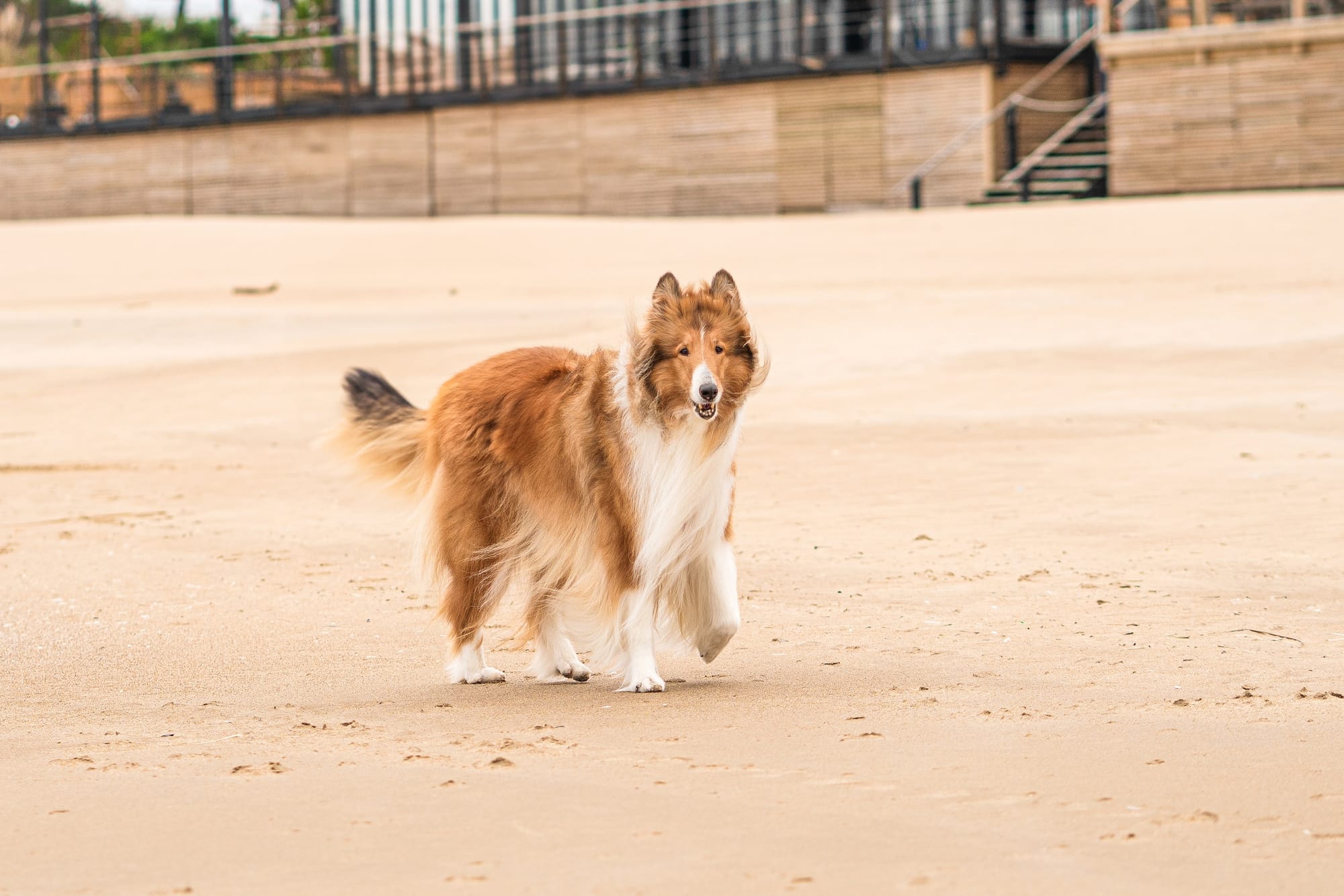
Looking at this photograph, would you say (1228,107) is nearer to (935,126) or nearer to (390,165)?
(935,126)

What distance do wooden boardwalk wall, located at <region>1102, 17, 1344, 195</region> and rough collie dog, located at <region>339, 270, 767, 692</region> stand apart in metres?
23.6

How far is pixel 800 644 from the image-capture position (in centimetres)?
710

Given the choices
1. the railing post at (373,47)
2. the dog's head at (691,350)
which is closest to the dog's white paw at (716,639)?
the dog's head at (691,350)

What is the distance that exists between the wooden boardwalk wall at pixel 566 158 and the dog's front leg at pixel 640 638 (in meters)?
25.3

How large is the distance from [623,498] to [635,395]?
362mm

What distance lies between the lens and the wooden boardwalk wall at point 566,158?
3178cm

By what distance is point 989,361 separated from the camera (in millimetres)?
16203

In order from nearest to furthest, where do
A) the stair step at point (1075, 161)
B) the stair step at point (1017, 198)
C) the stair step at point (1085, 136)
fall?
the stair step at point (1017, 198)
the stair step at point (1075, 161)
the stair step at point (1085, 136)

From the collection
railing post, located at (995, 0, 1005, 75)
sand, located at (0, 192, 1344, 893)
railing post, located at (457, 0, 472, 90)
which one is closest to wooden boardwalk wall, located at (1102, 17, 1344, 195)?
railing post, located at (995, 0, 1005, 75)

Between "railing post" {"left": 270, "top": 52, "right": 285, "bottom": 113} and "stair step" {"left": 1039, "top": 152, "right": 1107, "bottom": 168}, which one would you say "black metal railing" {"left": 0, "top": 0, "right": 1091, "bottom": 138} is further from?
"stair step" {"left": 1039, "top": 152, "right": 1107, "bottom": 168}

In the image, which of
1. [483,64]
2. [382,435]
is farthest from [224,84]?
[382,435]

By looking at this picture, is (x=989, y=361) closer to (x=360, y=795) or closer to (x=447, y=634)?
(x=447, y=634)

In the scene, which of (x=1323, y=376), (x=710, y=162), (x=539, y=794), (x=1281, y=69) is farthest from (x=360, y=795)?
(x=710, y=162)

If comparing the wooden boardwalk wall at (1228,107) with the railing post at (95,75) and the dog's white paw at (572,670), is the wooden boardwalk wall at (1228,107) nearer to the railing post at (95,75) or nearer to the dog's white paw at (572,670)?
the railing post at (95,75)
